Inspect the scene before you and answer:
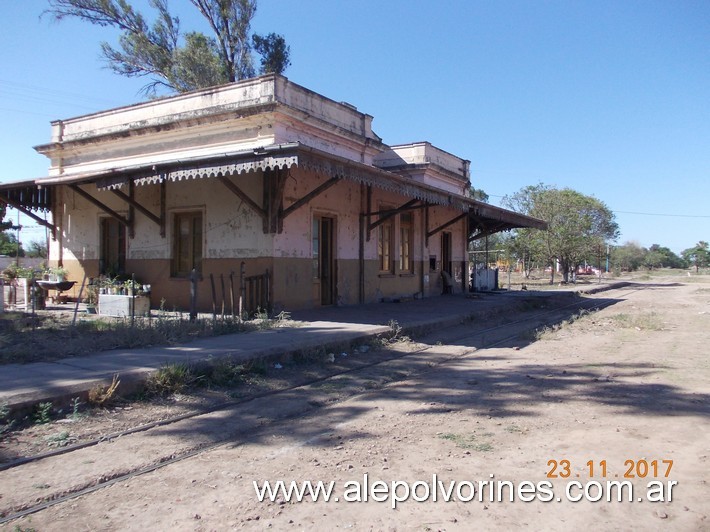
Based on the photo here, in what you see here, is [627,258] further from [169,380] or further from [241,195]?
[169,380]

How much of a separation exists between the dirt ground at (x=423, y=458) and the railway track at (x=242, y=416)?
0.03 metres

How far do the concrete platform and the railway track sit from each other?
2.91ft

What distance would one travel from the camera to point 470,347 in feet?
33.4

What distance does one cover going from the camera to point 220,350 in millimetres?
7848

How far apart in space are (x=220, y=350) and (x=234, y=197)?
6252 millimetres

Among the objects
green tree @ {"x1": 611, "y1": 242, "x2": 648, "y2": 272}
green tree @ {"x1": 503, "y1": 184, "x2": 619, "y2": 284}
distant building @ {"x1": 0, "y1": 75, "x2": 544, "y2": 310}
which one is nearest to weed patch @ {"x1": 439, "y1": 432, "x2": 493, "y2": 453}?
distant building @ {"x1": 0, "y1": 75, "x2": 544, "y2": 310}

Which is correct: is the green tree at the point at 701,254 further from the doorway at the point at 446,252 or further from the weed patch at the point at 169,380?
the weed patch at the point at 169,380

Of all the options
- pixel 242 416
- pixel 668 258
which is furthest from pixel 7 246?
pixel 668 258

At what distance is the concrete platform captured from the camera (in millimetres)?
5555

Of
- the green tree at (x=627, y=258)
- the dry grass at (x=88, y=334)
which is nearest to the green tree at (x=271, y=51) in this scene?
the dry grass at (x=88, y=334)

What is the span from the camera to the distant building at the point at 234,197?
12516 mm

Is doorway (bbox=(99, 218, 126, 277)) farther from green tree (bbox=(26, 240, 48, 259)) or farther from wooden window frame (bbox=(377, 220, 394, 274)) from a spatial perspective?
green tree (bbox=(26, 240, 48, 259))

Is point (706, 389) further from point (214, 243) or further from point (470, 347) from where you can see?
point (214, 243)

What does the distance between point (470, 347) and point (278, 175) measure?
18.8ft
